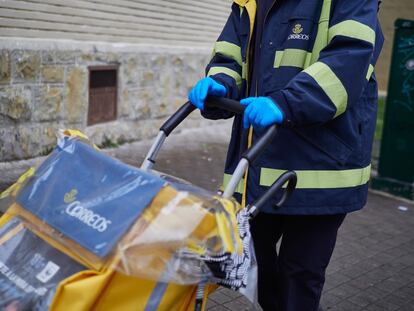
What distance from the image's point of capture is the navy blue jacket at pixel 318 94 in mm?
2232

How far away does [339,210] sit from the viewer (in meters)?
2.48

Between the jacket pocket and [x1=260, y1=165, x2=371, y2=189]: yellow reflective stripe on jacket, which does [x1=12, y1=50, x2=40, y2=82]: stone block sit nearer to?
[x1=260, y1=165, x2=371, y2=189]: yellow reflective stripe on jacket

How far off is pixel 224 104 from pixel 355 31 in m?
0.58

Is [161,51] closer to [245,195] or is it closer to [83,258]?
[245,195]

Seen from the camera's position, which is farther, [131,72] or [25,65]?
[131,72]

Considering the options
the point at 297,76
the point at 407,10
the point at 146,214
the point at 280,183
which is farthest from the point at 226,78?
the point at 407,10

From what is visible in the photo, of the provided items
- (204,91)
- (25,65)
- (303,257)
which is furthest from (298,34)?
(25,65)

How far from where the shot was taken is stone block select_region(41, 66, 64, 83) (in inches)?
233

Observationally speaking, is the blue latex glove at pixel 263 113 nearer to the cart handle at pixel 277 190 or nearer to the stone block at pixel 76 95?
the cart handle at pixel 277 190

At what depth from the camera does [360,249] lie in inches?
187

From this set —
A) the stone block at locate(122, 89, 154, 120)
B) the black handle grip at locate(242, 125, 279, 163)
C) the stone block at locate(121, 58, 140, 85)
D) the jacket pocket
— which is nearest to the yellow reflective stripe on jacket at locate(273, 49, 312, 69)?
the jacket pocket

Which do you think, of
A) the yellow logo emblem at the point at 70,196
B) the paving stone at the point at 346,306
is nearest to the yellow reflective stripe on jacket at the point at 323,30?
the yellow logo emblem at the point at 70,196

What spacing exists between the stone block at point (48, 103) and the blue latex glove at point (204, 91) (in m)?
3.73

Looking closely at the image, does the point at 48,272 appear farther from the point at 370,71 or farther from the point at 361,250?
the point at 361,250
